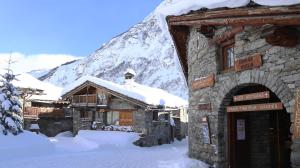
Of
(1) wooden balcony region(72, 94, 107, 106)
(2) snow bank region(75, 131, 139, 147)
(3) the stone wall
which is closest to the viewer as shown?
(2) snow bank region(75, 131, 139, 147)

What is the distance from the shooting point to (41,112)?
32000 millimetres

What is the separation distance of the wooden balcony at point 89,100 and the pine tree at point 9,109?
9.84 metres

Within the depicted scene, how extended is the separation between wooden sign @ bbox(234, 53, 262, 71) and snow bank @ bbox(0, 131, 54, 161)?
29.9 ft

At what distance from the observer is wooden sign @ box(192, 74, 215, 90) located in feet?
36.8

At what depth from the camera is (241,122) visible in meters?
11.4

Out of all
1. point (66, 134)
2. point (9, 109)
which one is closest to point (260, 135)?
point (9, 109)

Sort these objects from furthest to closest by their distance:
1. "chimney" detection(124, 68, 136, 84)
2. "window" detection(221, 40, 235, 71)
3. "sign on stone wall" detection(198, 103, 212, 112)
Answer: "chimney" detection(124, 68, 136, 84) < "sign on stone wall" detection(198, 103, 212, 112) < "window" detection(221, 40, 235, 71)

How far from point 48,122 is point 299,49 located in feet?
89.7

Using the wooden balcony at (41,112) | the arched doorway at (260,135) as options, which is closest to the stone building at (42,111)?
the wooden balcony at (41,112)

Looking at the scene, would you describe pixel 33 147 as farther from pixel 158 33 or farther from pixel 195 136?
pixel 158 33

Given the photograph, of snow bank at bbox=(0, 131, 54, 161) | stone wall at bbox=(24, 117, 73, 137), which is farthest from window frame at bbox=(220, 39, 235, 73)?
stone wall at bbox=(24, 117, 73, 137)

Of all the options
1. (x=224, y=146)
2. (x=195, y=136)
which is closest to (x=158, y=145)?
(x=195, y=136)

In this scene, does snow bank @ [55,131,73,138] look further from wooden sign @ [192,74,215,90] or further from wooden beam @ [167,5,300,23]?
wooden beam @ [167,5,300,23]

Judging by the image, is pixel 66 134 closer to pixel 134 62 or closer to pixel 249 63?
Answer: pixel 249 63
